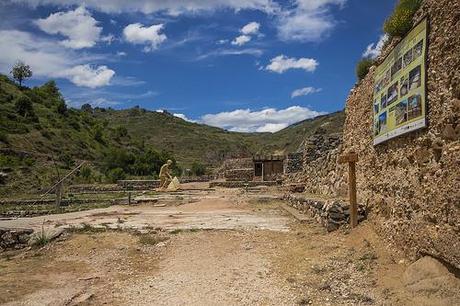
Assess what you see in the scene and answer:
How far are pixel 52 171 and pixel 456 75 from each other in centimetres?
3206

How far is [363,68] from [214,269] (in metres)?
6.93

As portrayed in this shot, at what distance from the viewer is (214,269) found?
7.82 meters

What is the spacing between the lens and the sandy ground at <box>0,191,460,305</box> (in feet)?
20.3

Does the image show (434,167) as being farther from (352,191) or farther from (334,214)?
(334,214)

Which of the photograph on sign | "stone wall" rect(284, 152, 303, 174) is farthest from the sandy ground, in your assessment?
"stone wall" rect(284, 152, 303, 174)

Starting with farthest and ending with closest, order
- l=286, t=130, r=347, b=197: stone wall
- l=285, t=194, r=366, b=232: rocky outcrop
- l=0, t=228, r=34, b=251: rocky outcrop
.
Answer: l=286, t=130, r=347, b=197: stone wall < l=0, t=228, r=34, b=251: rocky outcrop < l=285, t=194, r=366, b=232: rocky outcrop

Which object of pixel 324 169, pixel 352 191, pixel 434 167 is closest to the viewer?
pixel 434 167

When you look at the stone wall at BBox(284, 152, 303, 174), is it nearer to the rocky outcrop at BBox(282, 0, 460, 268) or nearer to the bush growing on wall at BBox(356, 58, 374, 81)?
the bush growing on wall at BBox(356, 58, 374, 81)

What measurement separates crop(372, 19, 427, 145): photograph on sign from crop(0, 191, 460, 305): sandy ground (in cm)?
200

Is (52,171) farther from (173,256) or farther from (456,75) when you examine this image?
(456,75)

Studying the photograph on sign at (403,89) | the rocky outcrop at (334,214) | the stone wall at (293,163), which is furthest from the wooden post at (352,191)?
the stone wall at (293,163)

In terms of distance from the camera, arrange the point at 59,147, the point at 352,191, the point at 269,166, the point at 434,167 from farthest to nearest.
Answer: the point at 59,147
the point at 269,166
the point at 352,191
the point at 434,167

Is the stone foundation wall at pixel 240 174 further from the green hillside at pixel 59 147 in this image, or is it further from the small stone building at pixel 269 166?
the green hillside at pixel 59 147

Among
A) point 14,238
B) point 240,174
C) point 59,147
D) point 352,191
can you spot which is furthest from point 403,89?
point 59,147
